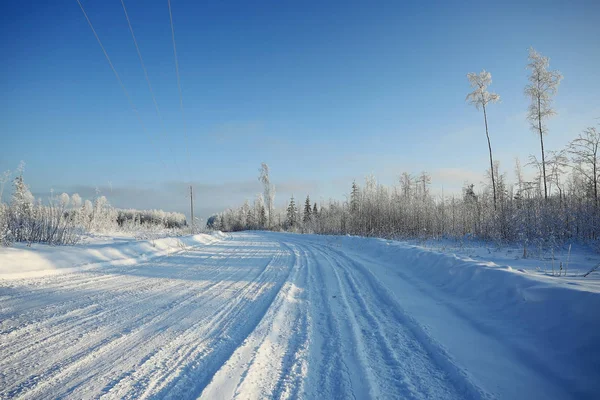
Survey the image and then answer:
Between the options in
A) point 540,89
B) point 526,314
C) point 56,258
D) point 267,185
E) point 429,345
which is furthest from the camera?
point 267,185

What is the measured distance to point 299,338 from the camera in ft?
9.11

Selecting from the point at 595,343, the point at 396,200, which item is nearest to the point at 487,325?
the point at 595,343

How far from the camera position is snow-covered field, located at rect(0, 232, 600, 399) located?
198 cm

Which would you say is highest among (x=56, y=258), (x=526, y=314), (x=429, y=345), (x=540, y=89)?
(x=540, y=89)

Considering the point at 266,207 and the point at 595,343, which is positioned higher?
the point at 266,207

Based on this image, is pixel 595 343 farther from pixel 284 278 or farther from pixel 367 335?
pixel 284 278

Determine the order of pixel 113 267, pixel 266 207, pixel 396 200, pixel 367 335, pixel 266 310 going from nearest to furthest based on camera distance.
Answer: pixel 367 335, pixel 266 310, pixel 113 267, pixel 396 200, pixel 266 207

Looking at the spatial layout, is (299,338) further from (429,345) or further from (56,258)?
(56,258)

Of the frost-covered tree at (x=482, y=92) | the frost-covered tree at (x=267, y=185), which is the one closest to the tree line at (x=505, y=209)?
the frost-covered tree at (x=482, y=92)

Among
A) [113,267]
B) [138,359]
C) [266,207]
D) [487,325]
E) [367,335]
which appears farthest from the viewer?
[266,207]

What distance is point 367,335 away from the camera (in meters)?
2.89

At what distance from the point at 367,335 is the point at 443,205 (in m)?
14.9

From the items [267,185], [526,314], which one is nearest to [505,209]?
[526,314]

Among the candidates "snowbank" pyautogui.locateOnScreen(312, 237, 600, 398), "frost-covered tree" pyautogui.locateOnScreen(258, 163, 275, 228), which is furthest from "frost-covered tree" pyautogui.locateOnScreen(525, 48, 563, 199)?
"frost-covered tree" pyautogui.locateOnScreen(258, 163, 275, 228)
